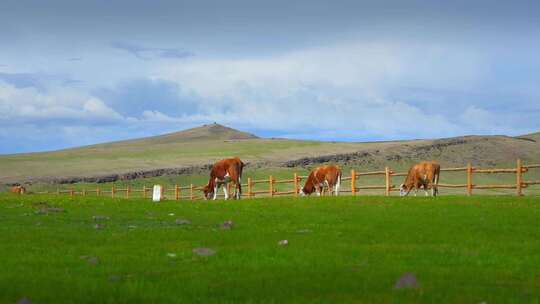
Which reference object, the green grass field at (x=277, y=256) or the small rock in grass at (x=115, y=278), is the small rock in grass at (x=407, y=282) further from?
the small rock in grass at (x=115, y=278)

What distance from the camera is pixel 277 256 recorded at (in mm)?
16406

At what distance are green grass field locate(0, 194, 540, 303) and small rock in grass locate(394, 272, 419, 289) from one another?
137 millimetres

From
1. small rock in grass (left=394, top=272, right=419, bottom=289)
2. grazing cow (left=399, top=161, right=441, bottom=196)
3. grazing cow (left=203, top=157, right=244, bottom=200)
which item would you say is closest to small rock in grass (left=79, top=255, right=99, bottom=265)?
small rock in grass (left=394, top=272, right=419, bottom=289)

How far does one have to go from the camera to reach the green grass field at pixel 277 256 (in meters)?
11.9

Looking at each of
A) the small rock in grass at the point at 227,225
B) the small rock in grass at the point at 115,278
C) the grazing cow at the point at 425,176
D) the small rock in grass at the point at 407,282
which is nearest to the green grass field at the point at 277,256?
the small rock in grass at the point at 115,278

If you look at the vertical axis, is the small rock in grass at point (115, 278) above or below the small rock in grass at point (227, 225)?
below

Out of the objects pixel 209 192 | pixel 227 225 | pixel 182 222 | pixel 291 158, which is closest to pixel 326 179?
pixel 209 192

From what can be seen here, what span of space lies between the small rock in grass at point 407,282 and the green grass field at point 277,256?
14 cm

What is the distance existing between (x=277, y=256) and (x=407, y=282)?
4.50m

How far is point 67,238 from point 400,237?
853cm

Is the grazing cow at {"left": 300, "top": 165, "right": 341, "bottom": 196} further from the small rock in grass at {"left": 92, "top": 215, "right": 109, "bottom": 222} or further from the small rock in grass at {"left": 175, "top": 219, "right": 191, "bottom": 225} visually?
the small rock in grass at {"left": 175, "top": 219, "right": 191, "bottom": 225}

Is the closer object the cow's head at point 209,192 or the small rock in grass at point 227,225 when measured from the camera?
the small rock in grass at point 227,225

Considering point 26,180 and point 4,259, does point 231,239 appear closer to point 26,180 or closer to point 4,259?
point 4,259

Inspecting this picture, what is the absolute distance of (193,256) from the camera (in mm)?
16469
